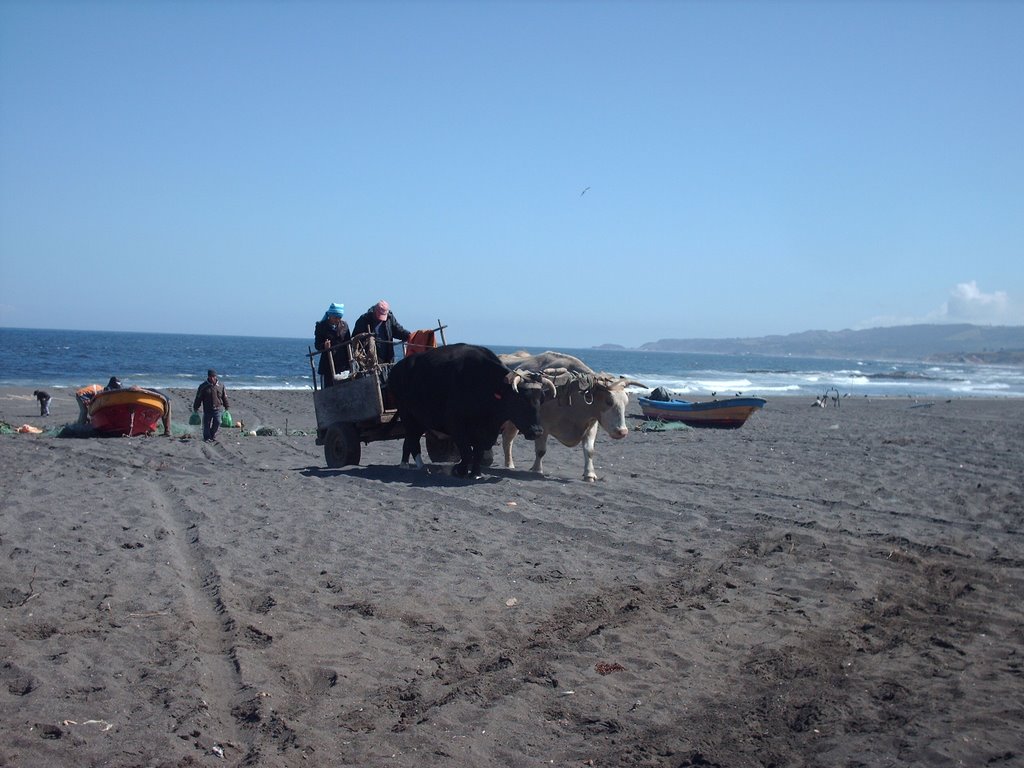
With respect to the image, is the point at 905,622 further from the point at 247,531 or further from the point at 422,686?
the point at 247,531

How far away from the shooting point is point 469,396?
40.6 ft

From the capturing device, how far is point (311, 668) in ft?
19.0

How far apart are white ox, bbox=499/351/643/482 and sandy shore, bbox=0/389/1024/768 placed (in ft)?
2.12

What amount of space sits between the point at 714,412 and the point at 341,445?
12.7m

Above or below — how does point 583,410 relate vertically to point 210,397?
above

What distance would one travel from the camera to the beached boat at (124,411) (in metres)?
18.0

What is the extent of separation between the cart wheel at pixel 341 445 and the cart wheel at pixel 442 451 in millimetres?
1239

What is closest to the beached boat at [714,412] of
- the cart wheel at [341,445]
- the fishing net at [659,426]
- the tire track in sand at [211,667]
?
the fishing net at [659,426]

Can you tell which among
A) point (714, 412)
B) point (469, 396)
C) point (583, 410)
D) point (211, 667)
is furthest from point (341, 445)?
point (714, 412)

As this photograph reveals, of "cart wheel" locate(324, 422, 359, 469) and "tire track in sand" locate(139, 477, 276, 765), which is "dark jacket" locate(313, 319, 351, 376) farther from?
"tire track in sand" locate(139, 477, 276, 765)

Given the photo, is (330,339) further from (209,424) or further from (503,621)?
(503,621)

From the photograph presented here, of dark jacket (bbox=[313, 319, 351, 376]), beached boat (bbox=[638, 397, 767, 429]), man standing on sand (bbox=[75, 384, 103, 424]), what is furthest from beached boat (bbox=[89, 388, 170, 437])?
beached boat (bbox=[638, 397, 767, 429])

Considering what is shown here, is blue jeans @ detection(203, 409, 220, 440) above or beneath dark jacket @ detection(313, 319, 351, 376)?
beneath

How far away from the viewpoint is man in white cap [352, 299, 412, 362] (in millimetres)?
14094
